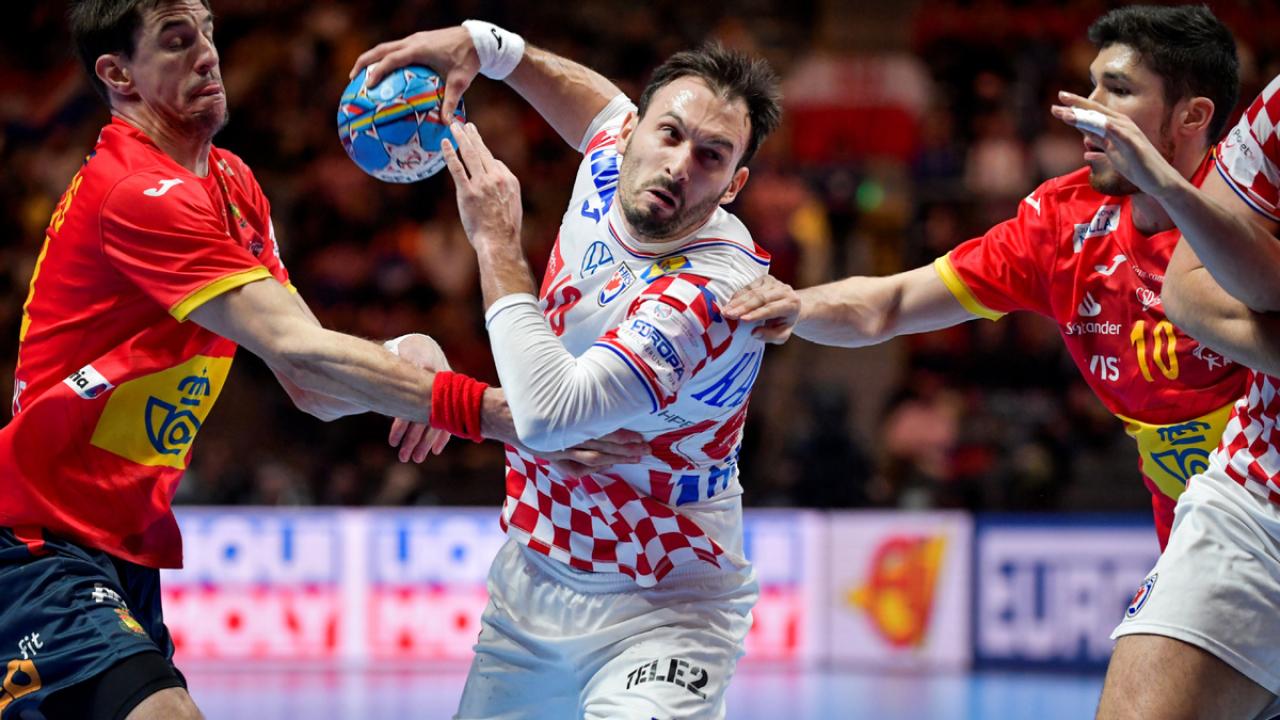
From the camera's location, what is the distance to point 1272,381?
12.6ft

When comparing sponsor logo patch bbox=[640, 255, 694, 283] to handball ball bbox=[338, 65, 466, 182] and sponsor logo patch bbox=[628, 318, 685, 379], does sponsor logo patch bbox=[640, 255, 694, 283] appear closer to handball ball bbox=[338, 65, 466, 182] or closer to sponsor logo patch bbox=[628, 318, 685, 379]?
sponsor logo patch bbox=[628, 318, 685, 379]

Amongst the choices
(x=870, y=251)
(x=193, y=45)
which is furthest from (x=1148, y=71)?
(x=870, y=251)

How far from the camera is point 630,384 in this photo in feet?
12.4

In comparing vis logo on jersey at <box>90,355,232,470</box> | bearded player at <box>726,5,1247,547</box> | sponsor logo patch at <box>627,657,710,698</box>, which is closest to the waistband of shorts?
sponsor logo patch at <box>627,657,710,698</box>

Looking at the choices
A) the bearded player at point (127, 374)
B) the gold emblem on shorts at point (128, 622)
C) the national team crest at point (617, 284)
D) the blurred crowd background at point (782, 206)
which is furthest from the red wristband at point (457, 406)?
the blurred crowd background at point (782, 206)

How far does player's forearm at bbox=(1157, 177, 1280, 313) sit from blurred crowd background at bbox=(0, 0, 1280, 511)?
289 inches

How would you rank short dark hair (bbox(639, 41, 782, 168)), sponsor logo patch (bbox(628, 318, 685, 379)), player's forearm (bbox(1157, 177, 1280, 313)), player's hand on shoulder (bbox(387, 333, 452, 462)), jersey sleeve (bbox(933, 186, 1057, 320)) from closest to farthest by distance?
1. player's forearm (bbox(1157, 177, 1280, 313))
2. sponsor logo patch (bbox(628, 318, 685, 379))
3. short dark hair (bbox(639, 41, 782, 168))
4. player's hand on shoulder (bbox(387, 333, 452, 462))
5. jersey sleeve (bbox(933, 186, 1057, 320))

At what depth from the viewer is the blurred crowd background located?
11258 millimetres

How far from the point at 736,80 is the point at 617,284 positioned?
660 mm

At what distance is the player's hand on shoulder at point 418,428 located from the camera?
4316 mm

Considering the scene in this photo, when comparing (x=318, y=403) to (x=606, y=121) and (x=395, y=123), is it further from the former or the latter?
(x=606, y=121)

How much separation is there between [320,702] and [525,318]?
18.6 ft

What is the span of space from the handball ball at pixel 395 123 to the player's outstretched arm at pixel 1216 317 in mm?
2013

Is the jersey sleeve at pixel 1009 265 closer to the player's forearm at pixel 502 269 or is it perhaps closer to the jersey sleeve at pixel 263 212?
the player's forearm at pixel 502 269
